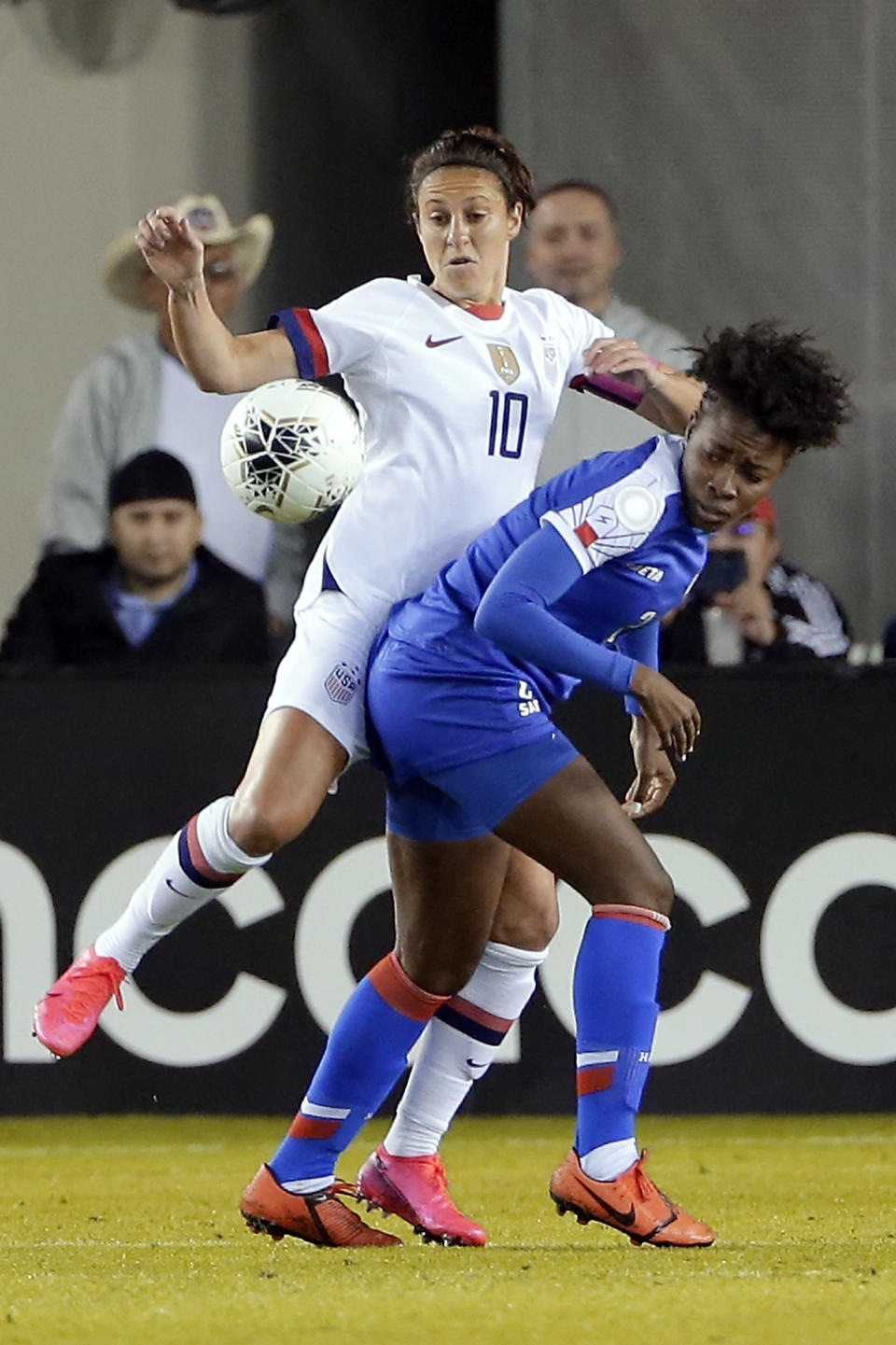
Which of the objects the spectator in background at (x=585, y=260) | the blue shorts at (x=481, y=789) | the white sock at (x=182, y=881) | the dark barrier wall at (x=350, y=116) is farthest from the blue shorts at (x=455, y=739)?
the dark barrier wall at (x=350, y=116)

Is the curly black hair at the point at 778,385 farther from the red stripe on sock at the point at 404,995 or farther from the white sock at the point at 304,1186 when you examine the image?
the white sock at the point at 304,1186

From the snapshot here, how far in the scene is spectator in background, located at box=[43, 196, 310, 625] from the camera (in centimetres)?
666

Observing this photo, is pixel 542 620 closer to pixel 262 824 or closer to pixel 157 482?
pixel 262 824

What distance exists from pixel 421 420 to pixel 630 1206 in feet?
5.08

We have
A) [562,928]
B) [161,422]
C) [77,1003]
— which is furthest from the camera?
[161,422]

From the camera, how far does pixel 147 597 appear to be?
6.70 m

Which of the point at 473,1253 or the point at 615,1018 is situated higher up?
the point at 615,1018

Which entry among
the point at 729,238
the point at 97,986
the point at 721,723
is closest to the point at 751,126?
the point at 729,238

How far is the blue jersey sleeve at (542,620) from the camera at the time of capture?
3924 mm

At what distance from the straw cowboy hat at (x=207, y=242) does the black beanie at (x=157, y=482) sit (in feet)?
1.57

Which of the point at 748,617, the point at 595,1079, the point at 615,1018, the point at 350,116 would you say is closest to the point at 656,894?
the point at 615,1018

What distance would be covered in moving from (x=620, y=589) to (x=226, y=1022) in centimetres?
278

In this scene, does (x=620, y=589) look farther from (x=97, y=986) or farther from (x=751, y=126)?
(x=751, y=126)

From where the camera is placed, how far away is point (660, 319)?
676cm
